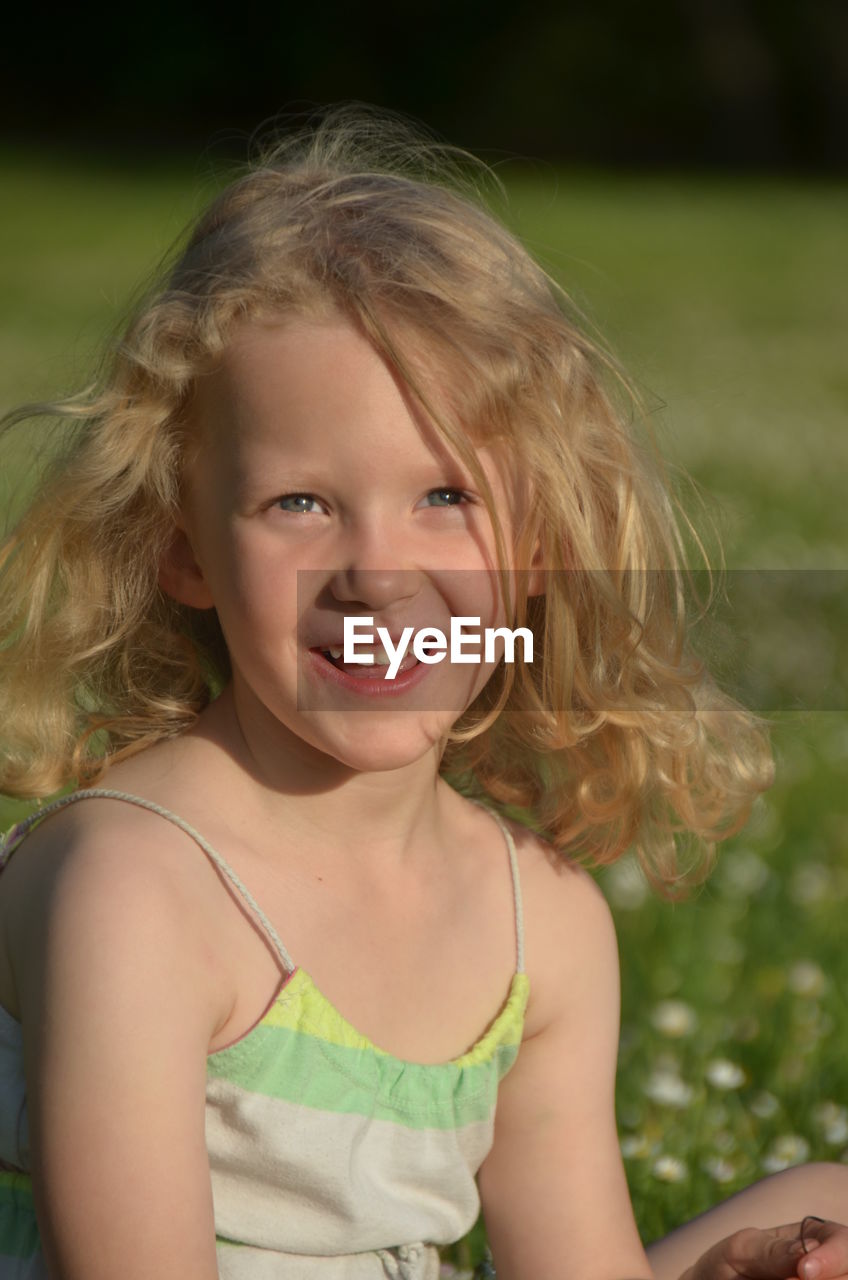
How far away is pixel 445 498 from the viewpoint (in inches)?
90.0

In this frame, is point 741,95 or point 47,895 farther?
point 741,95

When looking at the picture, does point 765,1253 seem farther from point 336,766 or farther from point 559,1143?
point 336,766

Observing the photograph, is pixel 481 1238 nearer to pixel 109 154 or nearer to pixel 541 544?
pixel 541 544

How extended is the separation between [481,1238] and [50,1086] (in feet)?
3.98

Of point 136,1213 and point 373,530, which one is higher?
point 373,530

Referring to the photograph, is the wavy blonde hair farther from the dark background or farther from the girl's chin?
the dark background

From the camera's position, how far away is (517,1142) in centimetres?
255

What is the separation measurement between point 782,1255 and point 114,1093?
0.96m

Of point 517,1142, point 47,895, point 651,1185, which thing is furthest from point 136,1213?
point 651,1185

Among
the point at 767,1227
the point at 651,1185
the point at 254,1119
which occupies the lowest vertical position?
the point at 651,1185

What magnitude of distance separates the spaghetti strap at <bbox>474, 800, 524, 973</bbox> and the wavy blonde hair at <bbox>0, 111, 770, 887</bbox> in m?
0.12

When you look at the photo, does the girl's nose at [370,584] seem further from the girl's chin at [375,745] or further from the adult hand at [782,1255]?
the adult hand at [782,1255]

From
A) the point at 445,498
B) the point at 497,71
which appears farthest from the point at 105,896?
the point at 497,71

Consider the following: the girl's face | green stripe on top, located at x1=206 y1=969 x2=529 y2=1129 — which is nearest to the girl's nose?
the girl's face
